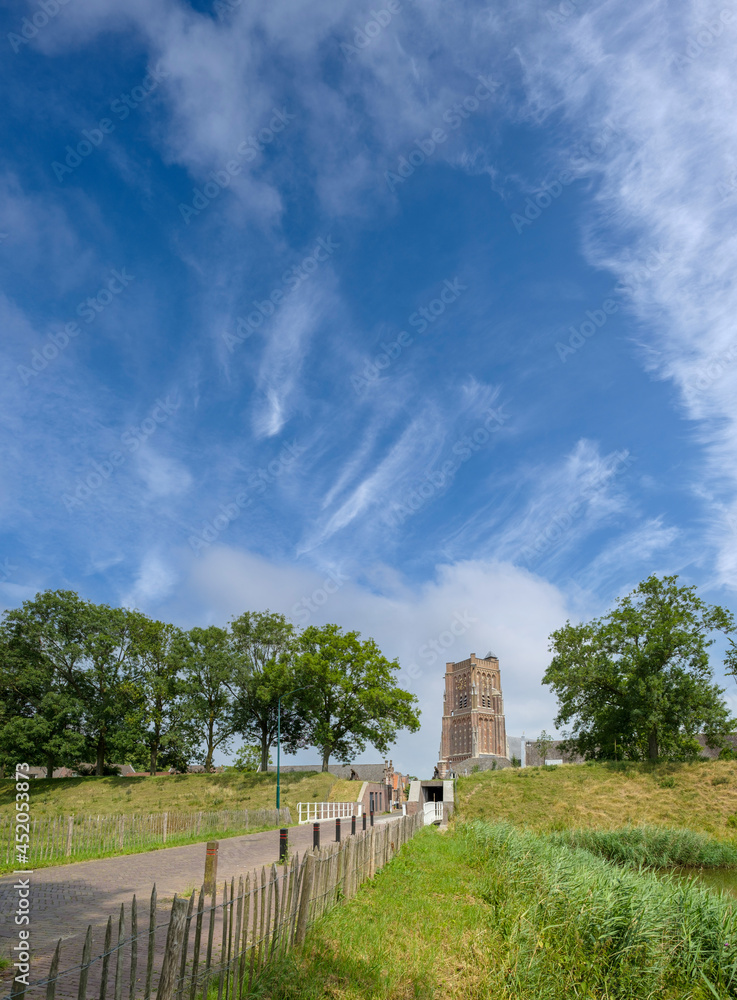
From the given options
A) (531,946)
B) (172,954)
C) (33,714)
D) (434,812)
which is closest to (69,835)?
(531,946)

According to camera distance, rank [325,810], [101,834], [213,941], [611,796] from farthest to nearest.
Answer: [325,810]
[611,796]
[101,834]
[213,941]

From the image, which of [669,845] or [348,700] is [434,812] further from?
[669,845]

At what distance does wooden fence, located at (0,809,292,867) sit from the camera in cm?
1719

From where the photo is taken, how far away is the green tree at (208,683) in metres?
53.7

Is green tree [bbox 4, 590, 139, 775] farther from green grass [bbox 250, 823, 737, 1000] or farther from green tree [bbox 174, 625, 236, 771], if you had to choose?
green grass [bbox 250, 823, 737, 1000]

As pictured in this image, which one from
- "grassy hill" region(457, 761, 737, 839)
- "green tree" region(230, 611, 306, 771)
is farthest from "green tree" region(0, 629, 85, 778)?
"grassy hill" region(457, 761, 737, 839)

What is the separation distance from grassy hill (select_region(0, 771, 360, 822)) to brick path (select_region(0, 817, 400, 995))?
2561cm

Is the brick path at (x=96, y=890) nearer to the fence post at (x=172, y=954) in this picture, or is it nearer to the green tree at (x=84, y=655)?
the fence post at (x=172, y=954)

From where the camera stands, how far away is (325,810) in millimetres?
40469

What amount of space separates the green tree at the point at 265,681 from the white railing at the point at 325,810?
12.4 metres

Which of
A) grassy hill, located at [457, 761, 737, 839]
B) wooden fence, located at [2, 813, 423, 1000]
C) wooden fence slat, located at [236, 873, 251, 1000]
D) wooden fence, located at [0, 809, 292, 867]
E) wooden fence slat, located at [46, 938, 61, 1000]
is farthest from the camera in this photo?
grassy hill, located at [457, 761, 737, 839]

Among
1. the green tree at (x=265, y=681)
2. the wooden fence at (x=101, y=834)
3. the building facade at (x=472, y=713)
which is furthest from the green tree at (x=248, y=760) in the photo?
the building facade at (x=472, y=713)

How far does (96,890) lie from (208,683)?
4388cm

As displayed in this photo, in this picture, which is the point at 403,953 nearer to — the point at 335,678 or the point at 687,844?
the point at 687,844
